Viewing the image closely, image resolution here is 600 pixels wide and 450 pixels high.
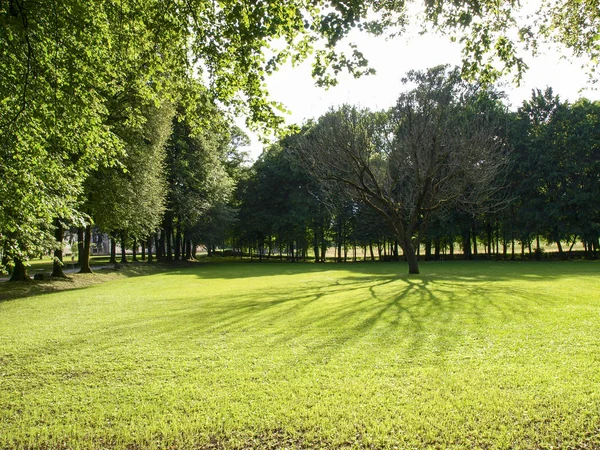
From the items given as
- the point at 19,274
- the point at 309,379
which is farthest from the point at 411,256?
the point at 19,274

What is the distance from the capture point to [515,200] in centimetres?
3753

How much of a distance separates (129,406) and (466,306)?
30.4 ft

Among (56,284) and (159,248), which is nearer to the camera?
(56,284)

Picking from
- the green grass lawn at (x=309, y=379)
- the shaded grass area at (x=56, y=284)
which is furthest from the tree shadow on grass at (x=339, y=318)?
the shaded grass area at (x=56, y=284)

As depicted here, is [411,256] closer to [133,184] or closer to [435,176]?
[435,176]

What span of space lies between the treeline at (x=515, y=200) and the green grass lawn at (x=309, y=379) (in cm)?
2014

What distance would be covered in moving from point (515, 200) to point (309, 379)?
39078 millimetres

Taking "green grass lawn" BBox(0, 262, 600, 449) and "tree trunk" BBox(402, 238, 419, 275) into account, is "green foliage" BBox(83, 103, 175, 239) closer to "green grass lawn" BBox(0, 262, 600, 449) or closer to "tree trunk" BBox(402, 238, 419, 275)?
"green grass lawn" BBox(0, 262, 600, 449)

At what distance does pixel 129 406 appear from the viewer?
4.76 metres

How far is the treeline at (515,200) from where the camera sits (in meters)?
33.8

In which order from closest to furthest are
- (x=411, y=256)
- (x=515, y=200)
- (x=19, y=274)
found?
(x=19, y=274) < (x=411, y=256) < (x=515, y=200)

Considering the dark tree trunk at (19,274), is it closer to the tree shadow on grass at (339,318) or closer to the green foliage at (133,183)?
the green foliage at (133,183)

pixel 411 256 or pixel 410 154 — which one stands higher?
pixel 410 154

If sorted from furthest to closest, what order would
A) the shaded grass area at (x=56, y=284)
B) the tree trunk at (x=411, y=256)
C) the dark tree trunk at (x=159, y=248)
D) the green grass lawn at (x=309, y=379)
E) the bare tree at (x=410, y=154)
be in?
the dark tree trunk at (x=159, y=248) → the tree trunk at (x=411, y=256) → the bare tree at (x=410, y=154) → the shaded grass area at (x=56, y=284) → the green grass lawn at (x=309, y=379)
